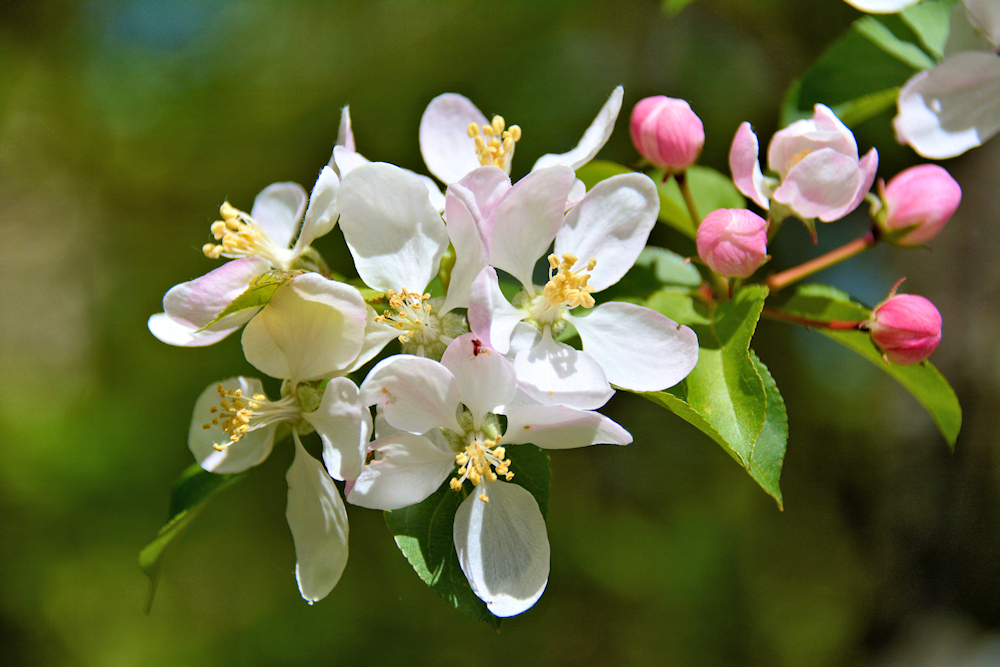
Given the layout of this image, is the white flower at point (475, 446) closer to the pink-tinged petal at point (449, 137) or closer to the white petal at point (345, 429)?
the white petal at point (345, 429)

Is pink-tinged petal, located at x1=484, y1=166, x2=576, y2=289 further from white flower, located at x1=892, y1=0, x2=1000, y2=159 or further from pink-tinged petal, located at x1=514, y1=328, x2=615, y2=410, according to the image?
white flower, located at x1=892, y1=0, x2=1000, y2=159

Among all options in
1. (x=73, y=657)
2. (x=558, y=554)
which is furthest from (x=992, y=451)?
(x=73, y=657)

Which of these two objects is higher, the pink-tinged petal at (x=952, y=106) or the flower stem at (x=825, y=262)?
the pink-tinged petal at (x=952, y=106)

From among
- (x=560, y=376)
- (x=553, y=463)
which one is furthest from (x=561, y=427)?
(x=553, y=463)

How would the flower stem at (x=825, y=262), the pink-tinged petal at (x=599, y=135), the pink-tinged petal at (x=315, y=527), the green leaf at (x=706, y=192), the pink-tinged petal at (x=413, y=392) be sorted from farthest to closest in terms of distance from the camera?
the green leaf at (x=706, y=192)
the flower stem at (x=825, y=262)
the pink-tinged petal at (x=599, y=135)
the pink-tinged petal at (x=315, y=527)
the pink-tinged petal at (x=413, y=392)

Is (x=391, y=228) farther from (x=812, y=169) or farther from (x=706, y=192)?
(x=706, y=192)

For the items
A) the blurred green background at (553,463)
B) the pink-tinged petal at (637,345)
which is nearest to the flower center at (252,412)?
the pink-tinged petal at (637,345)

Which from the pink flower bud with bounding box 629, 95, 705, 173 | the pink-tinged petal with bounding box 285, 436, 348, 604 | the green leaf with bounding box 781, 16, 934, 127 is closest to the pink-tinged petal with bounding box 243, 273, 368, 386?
the pink-tinged petal with bounding box 285, 436, 348, 604
